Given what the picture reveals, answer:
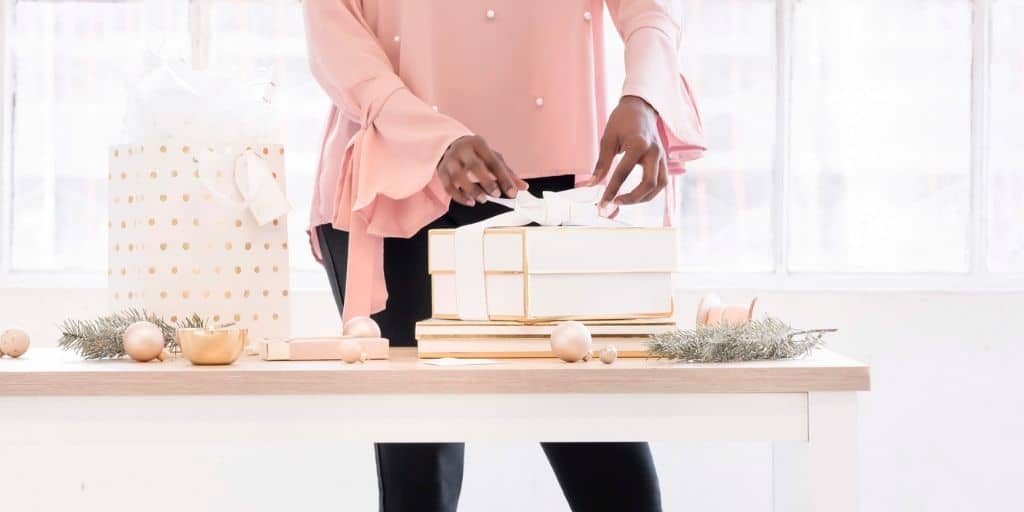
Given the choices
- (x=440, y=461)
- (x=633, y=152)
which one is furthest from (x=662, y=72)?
(x=440, y=461)

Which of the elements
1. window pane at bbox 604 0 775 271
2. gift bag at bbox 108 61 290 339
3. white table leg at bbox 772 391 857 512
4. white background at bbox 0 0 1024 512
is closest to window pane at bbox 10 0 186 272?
white background at bbox 0 0 1024 512

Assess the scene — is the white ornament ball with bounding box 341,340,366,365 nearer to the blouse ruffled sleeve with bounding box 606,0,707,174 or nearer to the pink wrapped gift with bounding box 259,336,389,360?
the pink wrapped gift with bounding box 259,336,389,360

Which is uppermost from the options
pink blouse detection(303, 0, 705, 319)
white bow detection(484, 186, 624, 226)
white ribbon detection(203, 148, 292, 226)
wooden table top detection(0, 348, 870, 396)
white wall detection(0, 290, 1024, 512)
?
pink blouse detection(303, 0, 705, 319)

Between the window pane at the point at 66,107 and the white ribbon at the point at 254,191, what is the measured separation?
201cm

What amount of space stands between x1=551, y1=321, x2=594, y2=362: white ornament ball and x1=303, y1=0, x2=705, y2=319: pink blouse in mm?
288

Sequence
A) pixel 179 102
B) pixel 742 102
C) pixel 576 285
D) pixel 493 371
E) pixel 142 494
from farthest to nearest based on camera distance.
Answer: pixel 742 102
pixel 142 494
pixel 179 102
pixel 576 285
pixel 493 371

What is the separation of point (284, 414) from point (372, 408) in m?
0.07

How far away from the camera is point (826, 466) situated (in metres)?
0.83

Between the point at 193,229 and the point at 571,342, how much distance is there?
42 cm

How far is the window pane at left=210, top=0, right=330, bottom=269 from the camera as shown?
288 centimetres

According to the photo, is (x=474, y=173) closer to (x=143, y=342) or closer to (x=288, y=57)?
(x=143, y=342)

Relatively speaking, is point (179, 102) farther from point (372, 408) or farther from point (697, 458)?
point (697, 458)

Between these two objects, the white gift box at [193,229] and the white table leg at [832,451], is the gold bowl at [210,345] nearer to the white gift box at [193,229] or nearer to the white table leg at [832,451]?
the white gift box at [193,229]

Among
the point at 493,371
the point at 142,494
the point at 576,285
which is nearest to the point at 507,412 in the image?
the point at 493,371
